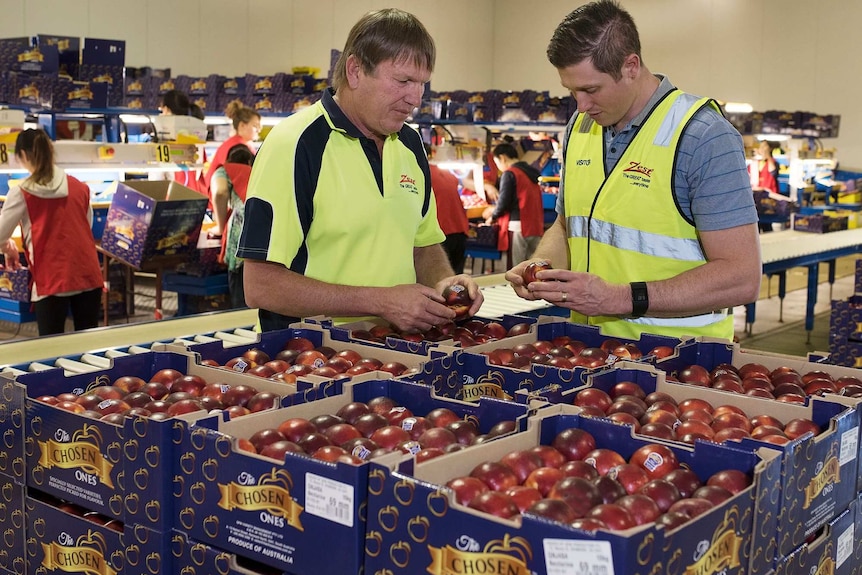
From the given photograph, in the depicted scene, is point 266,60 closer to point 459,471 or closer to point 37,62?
point 37,62

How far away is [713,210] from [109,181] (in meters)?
7.20

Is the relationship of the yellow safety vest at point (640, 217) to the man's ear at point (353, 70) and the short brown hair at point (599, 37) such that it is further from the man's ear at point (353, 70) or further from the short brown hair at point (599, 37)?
the man's ear at point (353, 70)

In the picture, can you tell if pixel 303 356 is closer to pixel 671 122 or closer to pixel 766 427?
pixel 766 427

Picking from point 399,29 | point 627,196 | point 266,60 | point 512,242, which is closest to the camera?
point 399,29

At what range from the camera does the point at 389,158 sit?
277 centimetres

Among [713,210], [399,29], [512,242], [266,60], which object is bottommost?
[512,242]

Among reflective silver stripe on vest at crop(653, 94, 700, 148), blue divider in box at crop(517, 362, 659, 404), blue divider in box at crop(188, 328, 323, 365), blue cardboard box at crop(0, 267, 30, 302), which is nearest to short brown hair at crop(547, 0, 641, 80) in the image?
reflective silver stripe on vest at crop(653, 94, 700, 148)

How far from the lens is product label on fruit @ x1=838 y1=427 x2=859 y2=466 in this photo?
179 cm

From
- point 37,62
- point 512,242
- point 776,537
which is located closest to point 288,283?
point 776,537

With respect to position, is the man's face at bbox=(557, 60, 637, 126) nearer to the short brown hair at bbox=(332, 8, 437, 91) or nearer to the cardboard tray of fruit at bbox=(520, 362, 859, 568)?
the short brown hair at bbox=(332, 8, 437, 91)

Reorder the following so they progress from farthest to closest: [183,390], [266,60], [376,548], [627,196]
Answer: [266,60] → [627,196] → [183,390] → [376,548]

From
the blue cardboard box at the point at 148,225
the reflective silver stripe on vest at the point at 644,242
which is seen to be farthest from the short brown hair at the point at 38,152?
the reflective silver stripe on vest at the point at 644,242

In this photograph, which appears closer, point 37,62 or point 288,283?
point 288,283

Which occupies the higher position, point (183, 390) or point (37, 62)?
point (37, 62)
